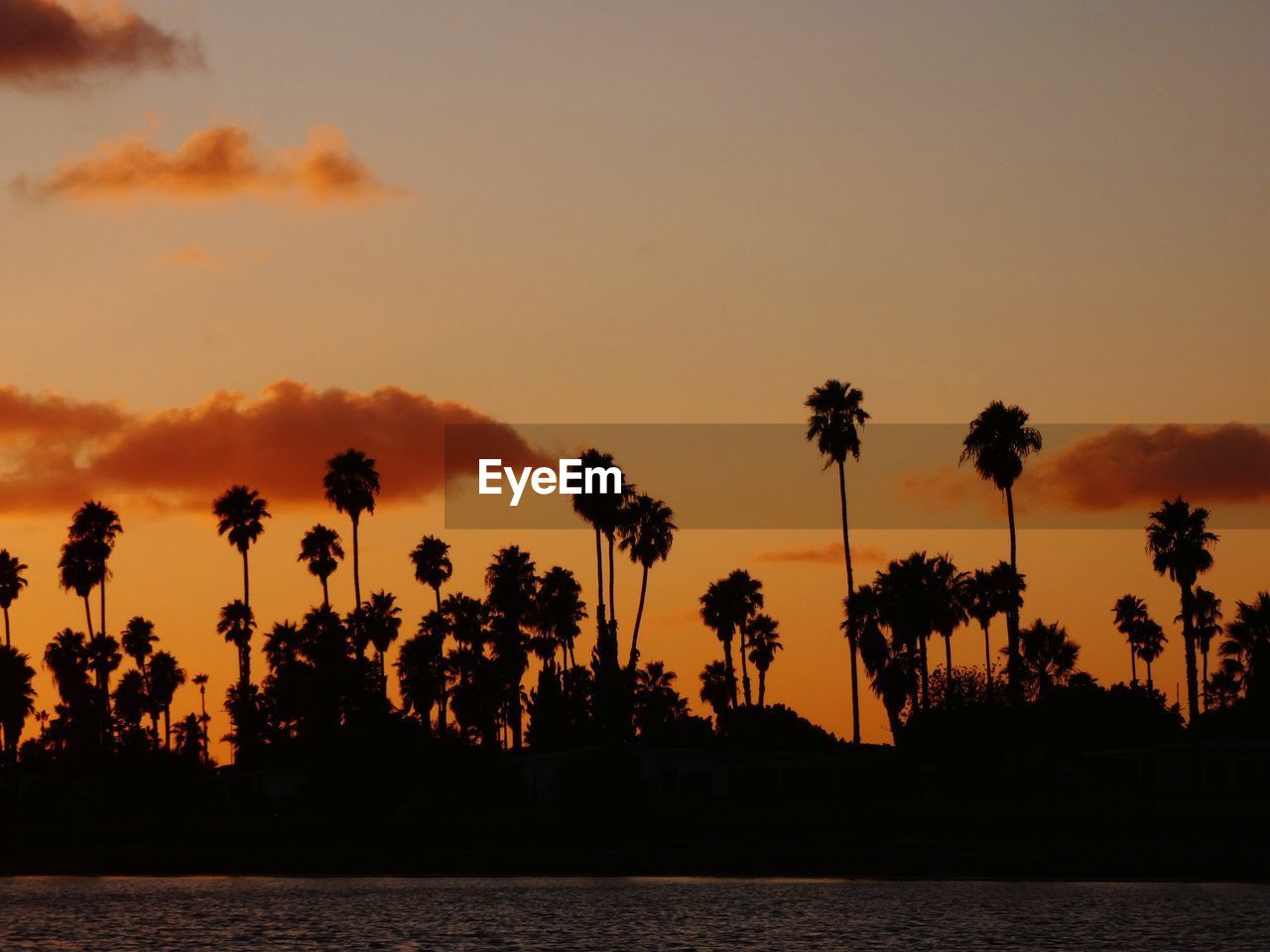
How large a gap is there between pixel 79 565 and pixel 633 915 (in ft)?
247

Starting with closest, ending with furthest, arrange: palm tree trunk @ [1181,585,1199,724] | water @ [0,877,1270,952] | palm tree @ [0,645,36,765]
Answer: water @ [0,877,1270,952]
palm tree trunk @ [1181,585,1199,724]
palm tree @ [0,645,36,765]

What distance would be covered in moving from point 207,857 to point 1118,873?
34.7 metres

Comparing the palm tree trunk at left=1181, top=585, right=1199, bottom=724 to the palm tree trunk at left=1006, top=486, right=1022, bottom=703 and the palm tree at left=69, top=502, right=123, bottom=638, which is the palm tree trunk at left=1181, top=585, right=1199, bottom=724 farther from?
the palm tree at left=69, top=502, right=123, bottom=638

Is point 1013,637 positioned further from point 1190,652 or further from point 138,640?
point 138,640

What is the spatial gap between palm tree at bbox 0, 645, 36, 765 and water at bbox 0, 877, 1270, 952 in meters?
64.7

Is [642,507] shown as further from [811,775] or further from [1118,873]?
[1118,873]

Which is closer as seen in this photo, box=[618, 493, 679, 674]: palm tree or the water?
the water

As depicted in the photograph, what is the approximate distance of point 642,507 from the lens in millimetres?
101875

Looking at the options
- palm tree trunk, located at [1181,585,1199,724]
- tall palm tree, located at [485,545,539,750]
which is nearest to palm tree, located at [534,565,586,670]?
tall palm tree, located at [485,545,539,750]

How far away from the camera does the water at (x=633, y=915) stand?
4609 centimetres

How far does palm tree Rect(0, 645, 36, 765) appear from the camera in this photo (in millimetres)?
123562

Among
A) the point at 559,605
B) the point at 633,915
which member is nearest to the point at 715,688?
the point at 559,605

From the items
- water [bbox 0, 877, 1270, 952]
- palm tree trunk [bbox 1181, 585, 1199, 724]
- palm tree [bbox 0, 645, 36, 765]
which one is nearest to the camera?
water [bbox 0, 877, 1270, 952]

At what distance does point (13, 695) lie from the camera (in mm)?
123875
